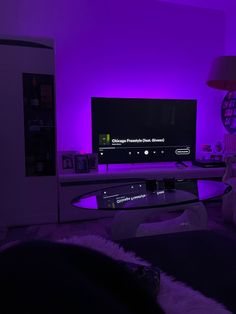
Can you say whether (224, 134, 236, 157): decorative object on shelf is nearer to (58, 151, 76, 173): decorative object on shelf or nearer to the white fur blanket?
(58, 151, 76, 173): decorative object on shelf

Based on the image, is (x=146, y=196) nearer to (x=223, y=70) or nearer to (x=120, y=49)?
(x=223, y=70)

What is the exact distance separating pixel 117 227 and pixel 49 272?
1607mm

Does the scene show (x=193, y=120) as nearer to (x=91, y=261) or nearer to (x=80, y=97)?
(x=80, y=97)

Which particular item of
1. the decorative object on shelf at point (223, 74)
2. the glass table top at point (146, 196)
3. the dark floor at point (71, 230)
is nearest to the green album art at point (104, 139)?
the dark floor at point (71, 230)

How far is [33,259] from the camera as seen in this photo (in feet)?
1.40

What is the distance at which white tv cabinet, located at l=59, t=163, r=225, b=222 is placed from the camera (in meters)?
3.23

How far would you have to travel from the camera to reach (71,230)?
117 inches

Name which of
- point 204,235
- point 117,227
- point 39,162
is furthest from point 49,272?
point 39,162

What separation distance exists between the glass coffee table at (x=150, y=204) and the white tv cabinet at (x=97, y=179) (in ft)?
2.87

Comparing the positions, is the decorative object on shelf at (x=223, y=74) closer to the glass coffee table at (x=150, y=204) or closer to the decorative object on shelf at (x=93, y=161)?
the glass coffee table at (x=150, y=204)

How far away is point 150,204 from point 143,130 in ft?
6.87

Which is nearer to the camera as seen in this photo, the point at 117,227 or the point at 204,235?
the point at 204,235

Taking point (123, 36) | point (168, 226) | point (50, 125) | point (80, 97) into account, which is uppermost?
point (123, 36)

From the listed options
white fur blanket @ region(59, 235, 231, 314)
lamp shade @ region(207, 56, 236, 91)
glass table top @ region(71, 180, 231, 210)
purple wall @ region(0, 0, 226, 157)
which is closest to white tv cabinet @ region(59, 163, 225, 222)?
purple wall @ region(0, 0, 226, 157)
